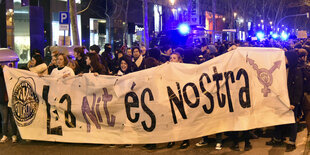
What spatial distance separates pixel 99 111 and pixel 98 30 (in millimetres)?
23767

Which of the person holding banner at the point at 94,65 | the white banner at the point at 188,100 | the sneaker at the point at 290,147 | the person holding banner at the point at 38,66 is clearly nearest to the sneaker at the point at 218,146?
the white banner at the point at 188,100

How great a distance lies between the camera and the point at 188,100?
6.39m

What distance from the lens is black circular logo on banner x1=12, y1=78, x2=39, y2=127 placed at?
289 inches

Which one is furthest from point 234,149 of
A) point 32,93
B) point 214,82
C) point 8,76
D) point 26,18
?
point 26,18

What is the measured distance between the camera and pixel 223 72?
21.0 ft

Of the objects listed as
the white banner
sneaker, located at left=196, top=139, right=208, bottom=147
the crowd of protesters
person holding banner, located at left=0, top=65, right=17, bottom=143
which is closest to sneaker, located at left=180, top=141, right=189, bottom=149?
the crowd of protesters

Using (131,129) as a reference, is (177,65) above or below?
above

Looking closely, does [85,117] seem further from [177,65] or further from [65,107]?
[177,65]

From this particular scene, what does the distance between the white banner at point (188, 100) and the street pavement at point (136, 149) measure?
238 mm

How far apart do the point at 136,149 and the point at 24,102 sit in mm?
2457

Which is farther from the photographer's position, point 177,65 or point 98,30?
point 98,30

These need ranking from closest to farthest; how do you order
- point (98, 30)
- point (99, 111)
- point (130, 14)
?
point (99, 111), point (98, 30), point (130, 14)

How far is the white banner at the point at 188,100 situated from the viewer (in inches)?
249

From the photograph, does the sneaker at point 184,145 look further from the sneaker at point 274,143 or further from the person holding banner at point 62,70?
the person holding banner at point 62,70
